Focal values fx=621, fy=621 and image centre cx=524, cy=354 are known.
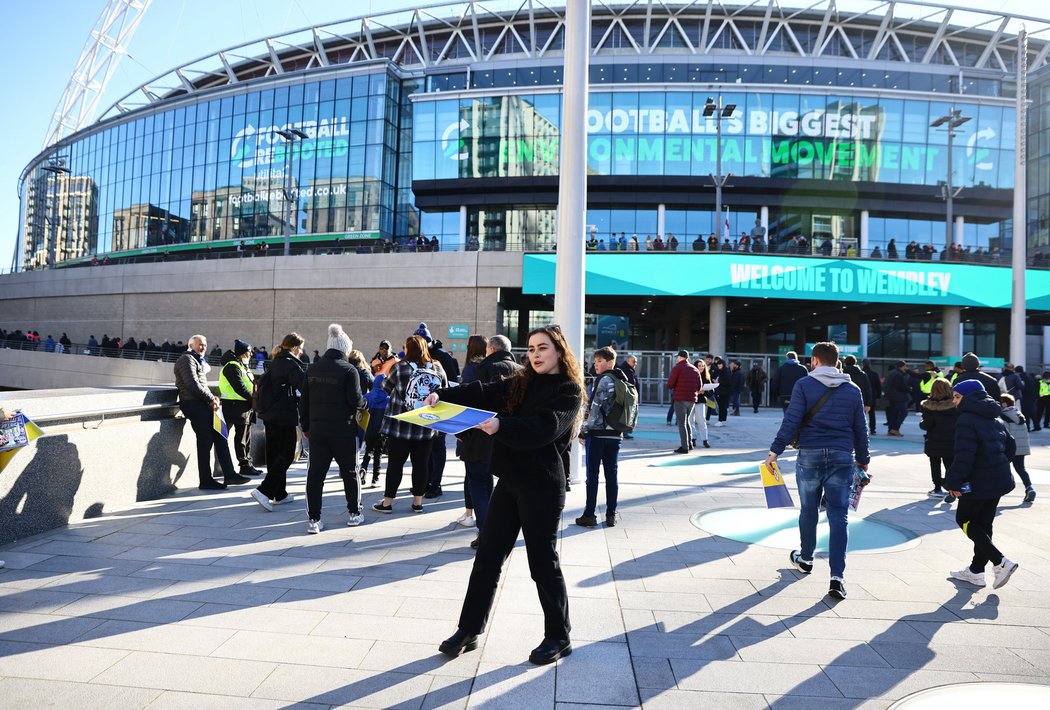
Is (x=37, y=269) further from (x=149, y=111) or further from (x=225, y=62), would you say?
(x=225, y=62)

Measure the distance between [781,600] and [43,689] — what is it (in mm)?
4443

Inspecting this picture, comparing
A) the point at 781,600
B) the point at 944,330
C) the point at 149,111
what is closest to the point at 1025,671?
the point at 781,600

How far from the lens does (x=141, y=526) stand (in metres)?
6.02

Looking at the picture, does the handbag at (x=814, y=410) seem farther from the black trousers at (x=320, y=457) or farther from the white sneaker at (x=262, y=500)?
the white sneaker at (x=262, y=500)

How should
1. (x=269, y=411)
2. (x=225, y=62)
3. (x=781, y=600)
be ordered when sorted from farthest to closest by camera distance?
(x=225, y=62), (x=269, y=411), (x=781, y=600)

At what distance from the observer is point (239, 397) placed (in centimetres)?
848

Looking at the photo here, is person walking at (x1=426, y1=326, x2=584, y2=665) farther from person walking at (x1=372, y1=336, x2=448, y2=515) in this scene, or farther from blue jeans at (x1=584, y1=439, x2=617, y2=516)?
person walking at (x1=372, y1=336, x2=448, y2=515)

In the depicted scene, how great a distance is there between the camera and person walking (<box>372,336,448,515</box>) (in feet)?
21.7

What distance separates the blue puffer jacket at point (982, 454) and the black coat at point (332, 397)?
518cm

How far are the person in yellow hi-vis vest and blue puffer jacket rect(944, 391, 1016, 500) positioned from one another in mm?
7840

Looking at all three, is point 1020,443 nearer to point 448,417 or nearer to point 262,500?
point 448,417

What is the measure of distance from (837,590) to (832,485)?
758 mm

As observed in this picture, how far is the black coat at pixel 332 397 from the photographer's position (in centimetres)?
598

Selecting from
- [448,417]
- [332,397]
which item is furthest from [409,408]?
[448,417]
